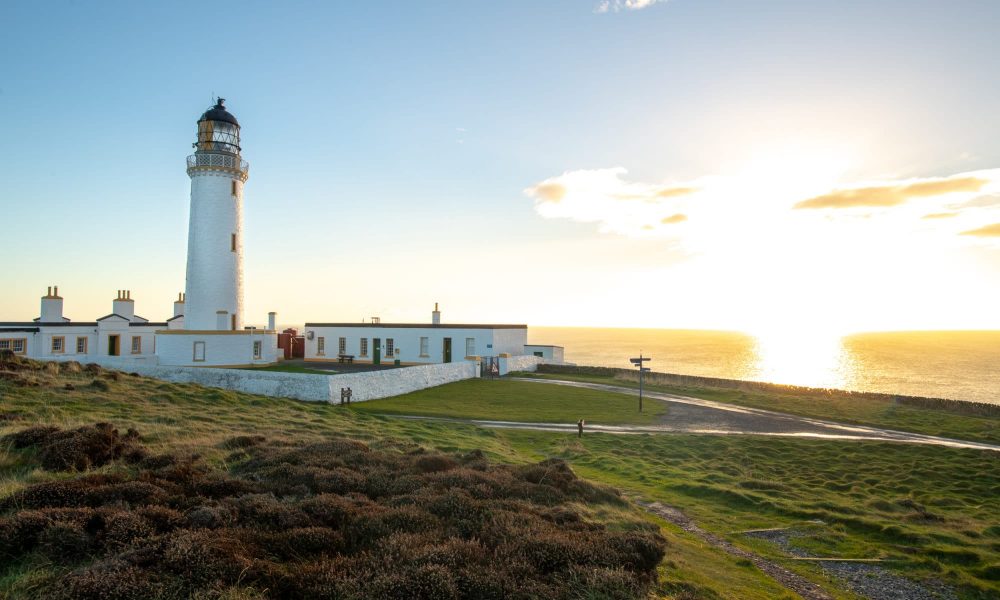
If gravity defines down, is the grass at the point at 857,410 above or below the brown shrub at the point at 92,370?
below

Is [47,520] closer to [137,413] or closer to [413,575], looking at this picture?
[413,575]

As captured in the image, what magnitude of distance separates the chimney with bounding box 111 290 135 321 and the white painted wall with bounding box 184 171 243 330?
6774 mm

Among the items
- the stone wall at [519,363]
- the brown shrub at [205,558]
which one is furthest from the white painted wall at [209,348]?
the brown shrub at [205,558]

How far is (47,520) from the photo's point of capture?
6.73m

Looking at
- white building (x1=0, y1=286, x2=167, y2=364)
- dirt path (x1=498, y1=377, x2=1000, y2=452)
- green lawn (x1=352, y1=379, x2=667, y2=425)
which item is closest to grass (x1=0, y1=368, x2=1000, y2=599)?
green lawn (x1=352, y1=379, x2=667, y2=425)

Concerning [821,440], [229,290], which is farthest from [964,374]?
[229,290]

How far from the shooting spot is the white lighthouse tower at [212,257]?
37812 millimetres

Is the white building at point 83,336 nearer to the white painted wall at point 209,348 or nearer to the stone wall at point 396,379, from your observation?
the white painted wall at point 209,348

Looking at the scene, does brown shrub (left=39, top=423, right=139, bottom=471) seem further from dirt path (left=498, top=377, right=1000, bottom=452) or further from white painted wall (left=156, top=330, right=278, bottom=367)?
white painted wall (left=156, top=330, right=278, bottom=367)

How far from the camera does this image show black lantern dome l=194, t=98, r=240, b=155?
3872 cm

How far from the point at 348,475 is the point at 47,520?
461cm

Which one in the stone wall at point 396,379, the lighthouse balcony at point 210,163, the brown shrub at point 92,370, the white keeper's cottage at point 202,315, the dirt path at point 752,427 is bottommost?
the dirt path at point 752,427

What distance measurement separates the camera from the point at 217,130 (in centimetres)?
3909

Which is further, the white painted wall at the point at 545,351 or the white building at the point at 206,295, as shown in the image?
the white painted wall at the point at 545,351
